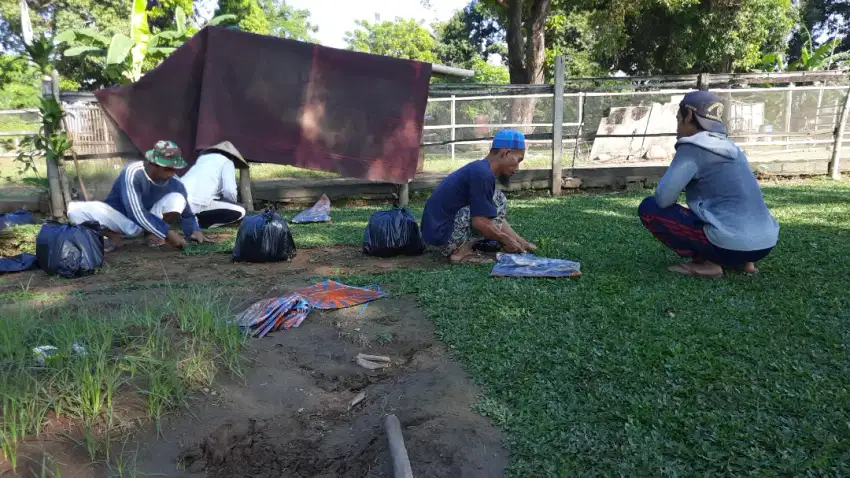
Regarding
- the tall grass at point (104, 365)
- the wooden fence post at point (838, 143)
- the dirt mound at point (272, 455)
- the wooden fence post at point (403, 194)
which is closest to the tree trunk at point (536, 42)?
the wooden fence post at point (838, 143)

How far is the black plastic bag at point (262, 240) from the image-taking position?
4.89 m

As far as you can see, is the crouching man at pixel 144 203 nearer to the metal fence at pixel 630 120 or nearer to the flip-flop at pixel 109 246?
the flip-flop at pixel 109 246

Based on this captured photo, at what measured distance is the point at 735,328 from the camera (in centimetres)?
297

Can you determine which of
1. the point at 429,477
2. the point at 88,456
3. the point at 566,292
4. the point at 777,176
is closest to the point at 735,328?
the point at 566,292

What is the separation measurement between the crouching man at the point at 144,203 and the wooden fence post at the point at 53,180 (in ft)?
7.25

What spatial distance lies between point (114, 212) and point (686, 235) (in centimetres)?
484

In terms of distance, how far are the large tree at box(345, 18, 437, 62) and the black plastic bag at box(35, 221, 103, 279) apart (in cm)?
3203

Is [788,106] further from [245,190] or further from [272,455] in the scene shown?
[272,455]

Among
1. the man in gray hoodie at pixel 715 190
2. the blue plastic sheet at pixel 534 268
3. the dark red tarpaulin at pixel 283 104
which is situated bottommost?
the blue plastic sheet at pixel 534 268

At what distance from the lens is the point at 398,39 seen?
118 ft

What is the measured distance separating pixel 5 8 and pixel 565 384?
27.1 m

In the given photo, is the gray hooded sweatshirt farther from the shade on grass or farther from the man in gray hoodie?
the shade on grass

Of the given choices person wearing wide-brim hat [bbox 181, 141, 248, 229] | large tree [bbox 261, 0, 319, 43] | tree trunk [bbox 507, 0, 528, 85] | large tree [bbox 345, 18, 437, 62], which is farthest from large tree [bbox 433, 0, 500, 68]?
person wearing wide-brim hat [bbox 181, 141, 248, 229]

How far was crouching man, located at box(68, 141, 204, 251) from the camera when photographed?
5.25m
